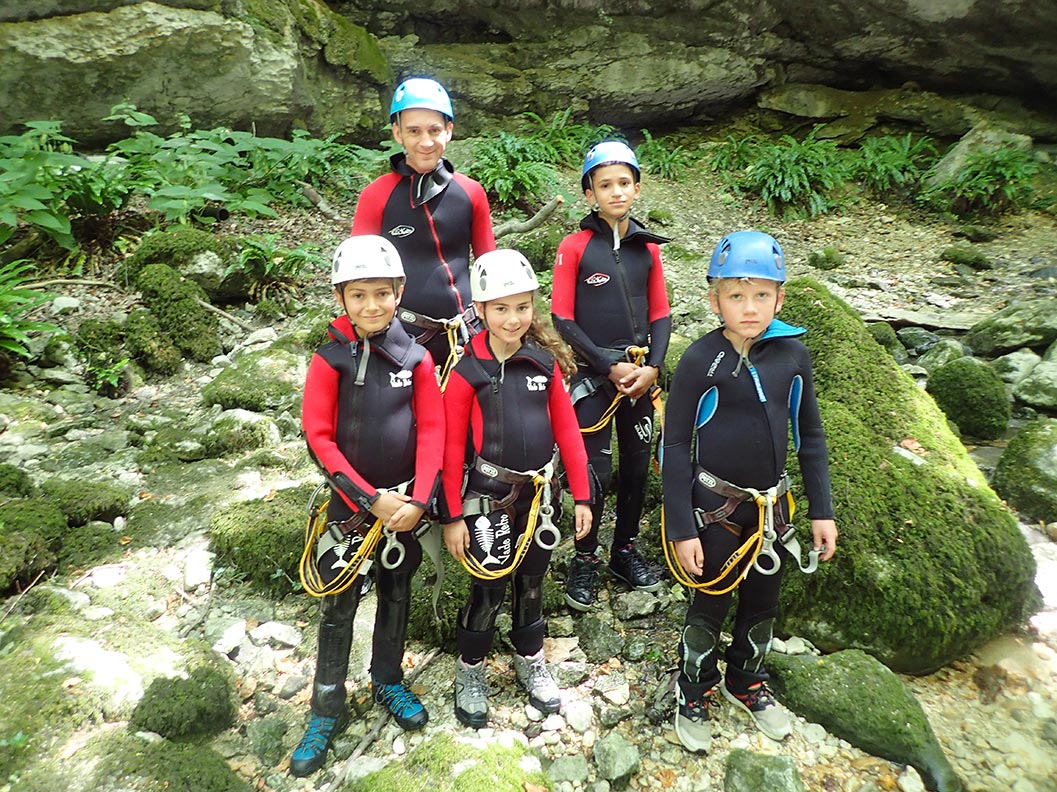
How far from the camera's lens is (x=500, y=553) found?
122 inches

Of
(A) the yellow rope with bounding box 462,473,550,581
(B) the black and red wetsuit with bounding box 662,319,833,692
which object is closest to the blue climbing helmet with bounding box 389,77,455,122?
(B) the black and red wetsuit with bounding box 662,319,833,692

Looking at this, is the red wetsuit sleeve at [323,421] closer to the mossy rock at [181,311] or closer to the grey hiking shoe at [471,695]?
the grey hiking shoe at [471,695]

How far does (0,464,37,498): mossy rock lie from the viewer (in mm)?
4383

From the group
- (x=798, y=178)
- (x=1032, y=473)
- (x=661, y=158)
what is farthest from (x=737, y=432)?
(x=661, y=158)

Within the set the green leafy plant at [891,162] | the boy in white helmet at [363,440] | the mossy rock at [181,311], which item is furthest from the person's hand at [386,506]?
the green leafy plant at [891,162]

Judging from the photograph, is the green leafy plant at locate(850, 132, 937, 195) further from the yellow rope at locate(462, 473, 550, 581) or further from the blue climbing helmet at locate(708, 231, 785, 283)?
the yellow rope at locate(462, 473, 550, 581)

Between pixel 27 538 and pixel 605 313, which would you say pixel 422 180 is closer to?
pixel 605 313

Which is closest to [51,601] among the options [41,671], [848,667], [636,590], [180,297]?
[41,671]

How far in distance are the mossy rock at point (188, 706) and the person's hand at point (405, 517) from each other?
51.6 inches

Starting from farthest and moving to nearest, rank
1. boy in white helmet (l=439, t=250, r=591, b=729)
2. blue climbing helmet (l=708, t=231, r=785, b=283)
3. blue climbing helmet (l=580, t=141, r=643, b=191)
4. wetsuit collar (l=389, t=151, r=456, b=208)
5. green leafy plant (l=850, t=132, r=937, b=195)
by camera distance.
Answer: green leafy plant (l=850, t=132, r=937, b=195), wetsuit collar (l=389, t=151, r=456, b=208), blue climbing helmet (l=580, t=141, r=643, b=191), boy in white helmet (l=439, t=250, r=591, b=729), blue climbing helmet (l=708, t=231, r=785, b=283)

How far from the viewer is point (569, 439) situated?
10.7 ft

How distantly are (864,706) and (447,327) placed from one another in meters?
2.99

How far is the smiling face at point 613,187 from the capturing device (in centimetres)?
369

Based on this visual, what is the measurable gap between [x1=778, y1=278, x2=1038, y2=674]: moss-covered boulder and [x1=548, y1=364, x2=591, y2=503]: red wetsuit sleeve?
1.47 metres
